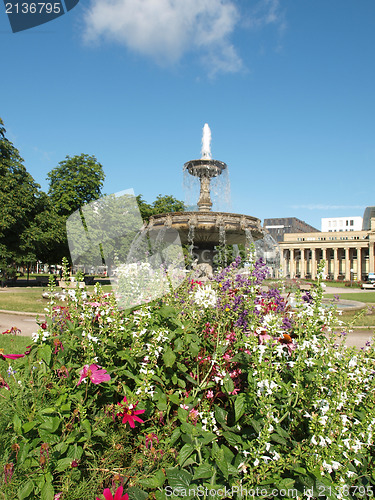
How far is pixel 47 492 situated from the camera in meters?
1.99

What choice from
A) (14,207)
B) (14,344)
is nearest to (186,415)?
(14,344)

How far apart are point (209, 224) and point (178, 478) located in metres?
14.5

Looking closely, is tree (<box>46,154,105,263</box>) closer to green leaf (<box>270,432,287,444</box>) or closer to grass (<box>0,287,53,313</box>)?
grass (<box>0,287,53,313</box>)

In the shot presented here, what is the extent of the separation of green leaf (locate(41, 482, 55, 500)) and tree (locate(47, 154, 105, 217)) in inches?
1385

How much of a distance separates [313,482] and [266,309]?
6.38ft

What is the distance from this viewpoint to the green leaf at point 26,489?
77.1 inches

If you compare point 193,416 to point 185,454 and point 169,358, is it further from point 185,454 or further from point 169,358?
point 169,358

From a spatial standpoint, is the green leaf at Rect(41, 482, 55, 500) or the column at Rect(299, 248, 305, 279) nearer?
the green leaf at Rect(41, 482, 55, 500)

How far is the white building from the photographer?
148m

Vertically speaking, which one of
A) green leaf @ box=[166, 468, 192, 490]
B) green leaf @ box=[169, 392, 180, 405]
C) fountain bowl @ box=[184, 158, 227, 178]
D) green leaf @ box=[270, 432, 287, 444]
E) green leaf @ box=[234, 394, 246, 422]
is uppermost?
fountain bowl @ box=[184, 158, 227, 178]

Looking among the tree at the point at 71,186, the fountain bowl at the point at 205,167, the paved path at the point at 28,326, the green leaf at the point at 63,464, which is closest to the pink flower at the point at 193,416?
the green leaf at the point at 63,464

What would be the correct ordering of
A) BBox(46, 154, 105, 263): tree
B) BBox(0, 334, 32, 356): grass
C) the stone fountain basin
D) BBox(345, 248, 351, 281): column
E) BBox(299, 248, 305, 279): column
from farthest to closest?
BBox(299, 248, 305, 279): column < BBox(345, 248, 351, 281): column < BBox(46, 154, 105, 263): tree < the stone fountain basin < BBox(0, 334, 32, 356): grass

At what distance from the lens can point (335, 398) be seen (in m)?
2.31

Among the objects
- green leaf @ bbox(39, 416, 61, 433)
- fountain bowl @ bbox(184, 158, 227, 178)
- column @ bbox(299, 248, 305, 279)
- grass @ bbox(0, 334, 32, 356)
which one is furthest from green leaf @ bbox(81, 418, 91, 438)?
column @ bbox(299, 248, 305, 279)
